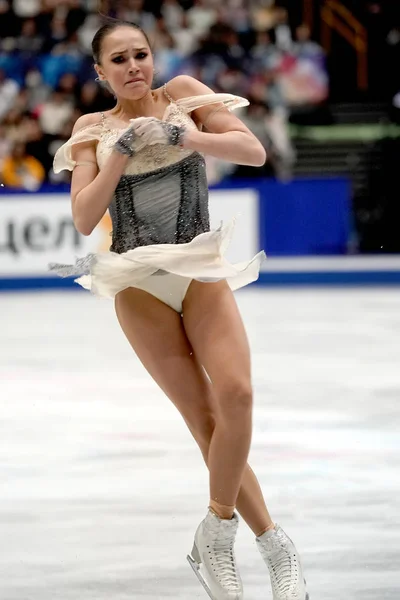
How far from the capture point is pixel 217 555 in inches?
118

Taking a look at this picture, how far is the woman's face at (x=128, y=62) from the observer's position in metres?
3.03

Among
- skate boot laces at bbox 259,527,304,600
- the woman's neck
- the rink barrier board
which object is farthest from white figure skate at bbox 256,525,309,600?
the rink barrier board

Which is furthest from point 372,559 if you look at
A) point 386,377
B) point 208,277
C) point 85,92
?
point 85,92

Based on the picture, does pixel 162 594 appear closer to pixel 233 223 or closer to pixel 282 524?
pixel 282 524

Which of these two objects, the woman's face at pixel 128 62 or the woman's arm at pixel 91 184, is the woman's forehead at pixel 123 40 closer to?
the woman's face at pixel 128 62

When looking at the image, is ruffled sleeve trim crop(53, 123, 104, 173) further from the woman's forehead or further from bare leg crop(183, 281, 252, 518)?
bare leg crop(183, 281, 252, 518)

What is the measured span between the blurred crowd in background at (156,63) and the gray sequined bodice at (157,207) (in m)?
8.95

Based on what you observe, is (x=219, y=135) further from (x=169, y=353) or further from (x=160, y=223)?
(x=169, y=353)

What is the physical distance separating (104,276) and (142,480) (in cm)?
153

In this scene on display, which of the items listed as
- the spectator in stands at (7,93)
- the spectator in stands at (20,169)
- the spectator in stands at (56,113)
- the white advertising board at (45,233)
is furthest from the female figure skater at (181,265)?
the spectator in stands at (7,93)

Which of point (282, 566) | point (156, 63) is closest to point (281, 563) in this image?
point (282, 566)

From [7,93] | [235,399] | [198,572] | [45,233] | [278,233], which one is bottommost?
[278,233]

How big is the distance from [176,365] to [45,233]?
852 centimetres

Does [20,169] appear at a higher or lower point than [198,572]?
lower
